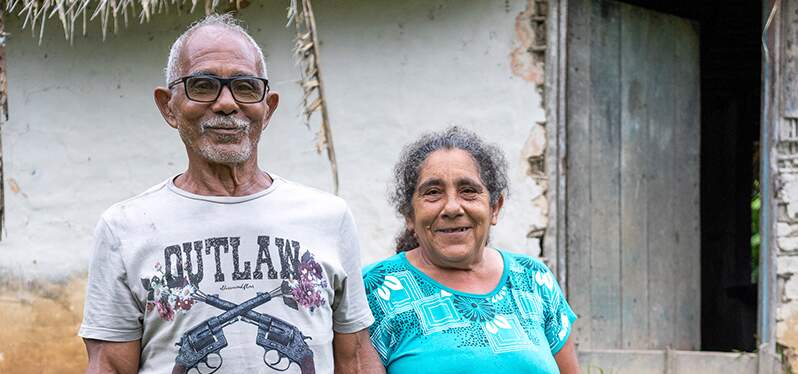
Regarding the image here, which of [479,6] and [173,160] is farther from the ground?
[479,6]

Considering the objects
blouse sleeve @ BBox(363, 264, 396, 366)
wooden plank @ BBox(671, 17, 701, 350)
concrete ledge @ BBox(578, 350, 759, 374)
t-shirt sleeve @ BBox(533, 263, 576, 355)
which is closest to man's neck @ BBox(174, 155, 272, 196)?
blouse sleeve @ BBox(363, 264, 396, 366)

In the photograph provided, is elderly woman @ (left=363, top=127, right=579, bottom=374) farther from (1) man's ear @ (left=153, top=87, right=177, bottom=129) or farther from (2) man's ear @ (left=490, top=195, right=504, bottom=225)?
(1) man's ear @ (left=153, top=87, right=177, bottom=129)

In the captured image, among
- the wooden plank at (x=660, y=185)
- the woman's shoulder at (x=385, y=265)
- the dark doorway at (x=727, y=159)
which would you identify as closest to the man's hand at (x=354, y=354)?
the woman's shoulder at (x=385, y=265)

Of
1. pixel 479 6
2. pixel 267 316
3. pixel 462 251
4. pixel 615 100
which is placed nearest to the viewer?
pixel 267 316

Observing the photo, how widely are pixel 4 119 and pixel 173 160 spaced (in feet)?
3.67

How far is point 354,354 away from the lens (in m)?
2.34

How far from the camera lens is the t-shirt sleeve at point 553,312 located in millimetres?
2777

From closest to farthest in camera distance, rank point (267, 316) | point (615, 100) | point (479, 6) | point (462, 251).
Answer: point (267, 316) → point (462, 251) → point (479, 6) → point (615, 100)

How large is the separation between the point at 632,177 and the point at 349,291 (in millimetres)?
3933

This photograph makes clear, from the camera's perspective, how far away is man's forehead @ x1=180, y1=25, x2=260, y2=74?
2.17 m

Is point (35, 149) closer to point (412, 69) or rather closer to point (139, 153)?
point (139, 153)

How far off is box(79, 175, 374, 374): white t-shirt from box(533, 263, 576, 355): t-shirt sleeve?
0.80m

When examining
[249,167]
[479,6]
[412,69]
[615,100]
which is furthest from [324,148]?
[249,167]

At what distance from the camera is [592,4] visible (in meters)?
5.77
